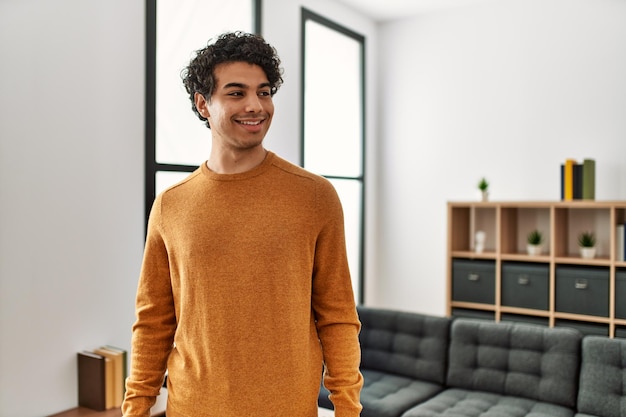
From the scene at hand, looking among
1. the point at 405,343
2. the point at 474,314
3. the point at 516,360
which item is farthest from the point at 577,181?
the point at 405,343

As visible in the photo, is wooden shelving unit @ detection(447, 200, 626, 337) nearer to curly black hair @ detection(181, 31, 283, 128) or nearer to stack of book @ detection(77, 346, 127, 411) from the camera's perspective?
stack of book @ detection(77, 346, 127, 411)

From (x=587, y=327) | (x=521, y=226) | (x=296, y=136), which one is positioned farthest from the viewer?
(x=521, y=226)

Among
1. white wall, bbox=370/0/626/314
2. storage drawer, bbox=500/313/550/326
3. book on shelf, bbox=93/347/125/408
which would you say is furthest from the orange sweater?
white wall, bbox=370/0/626/314

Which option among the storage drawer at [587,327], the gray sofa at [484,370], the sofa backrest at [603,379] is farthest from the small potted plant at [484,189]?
the sofa backrest at [603,379]

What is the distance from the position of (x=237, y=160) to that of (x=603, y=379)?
222cm

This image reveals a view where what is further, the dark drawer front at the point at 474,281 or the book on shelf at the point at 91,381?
the dark drawer front at the point at 474,281

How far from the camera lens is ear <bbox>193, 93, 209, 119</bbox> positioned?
1.56 metres

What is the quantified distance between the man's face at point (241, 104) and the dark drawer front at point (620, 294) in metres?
2.87

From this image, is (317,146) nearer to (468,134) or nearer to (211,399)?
(468,134)

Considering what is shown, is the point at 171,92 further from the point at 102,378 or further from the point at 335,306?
the point at 335,306

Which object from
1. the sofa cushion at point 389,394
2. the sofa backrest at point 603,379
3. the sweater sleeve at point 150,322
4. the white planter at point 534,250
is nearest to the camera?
the sweater sleeve at point 150,322

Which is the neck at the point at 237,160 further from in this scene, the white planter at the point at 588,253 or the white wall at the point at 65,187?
the white planter at the point at 588,253

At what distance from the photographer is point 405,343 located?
134 inches

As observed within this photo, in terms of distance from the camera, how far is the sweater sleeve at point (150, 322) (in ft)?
5.05
